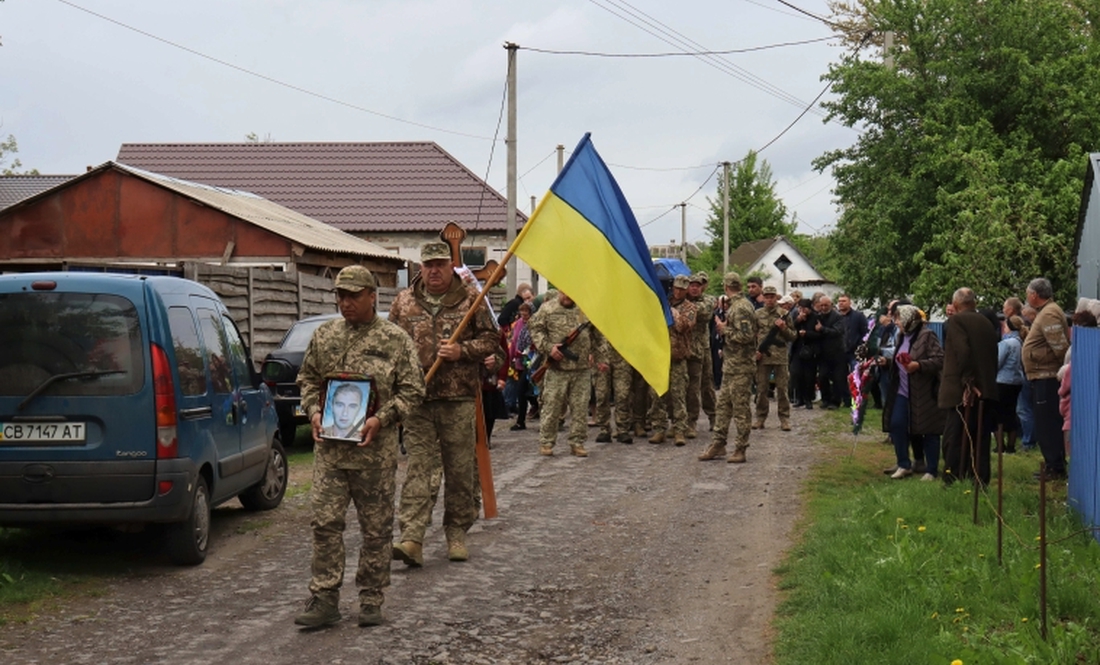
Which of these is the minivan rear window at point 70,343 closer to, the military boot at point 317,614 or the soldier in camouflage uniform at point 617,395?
the military boot at point 317,614

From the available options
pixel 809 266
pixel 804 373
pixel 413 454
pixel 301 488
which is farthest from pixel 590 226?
pixel 809 266

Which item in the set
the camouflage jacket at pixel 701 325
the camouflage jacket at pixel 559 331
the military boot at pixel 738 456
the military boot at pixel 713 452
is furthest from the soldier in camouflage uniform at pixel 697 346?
the military boot at pixel 738 456

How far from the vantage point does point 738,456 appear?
14531 mm

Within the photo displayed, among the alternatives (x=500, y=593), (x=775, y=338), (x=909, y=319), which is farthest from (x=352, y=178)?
(x=500, y=593)

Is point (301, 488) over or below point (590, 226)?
below

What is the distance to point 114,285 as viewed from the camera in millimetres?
8406

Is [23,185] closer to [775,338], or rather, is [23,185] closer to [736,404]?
[775,338]

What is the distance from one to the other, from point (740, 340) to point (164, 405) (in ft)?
24.9

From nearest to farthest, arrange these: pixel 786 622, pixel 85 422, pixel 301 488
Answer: pixel 786 622 → pixel 85 422 → pixel 301 488

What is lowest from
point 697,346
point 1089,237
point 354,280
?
point 697,346

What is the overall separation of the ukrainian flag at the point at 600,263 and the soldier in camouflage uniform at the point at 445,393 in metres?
0.63

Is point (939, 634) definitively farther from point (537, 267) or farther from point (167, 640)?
point (167, 640)

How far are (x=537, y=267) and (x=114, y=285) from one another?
267 centimetres

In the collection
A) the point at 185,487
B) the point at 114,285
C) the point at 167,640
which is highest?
the point at 114,285
